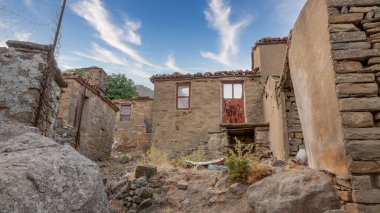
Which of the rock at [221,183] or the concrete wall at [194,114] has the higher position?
the concrete wall at [194,114]

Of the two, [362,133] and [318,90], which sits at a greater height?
[318,90]

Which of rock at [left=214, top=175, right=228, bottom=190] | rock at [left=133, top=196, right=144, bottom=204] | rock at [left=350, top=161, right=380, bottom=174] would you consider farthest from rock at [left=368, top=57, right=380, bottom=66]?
rock at [left=133, top=196, right=144, bottom=204]

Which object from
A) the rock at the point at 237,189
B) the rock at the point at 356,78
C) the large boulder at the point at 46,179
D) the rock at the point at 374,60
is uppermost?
the rock at the point at 374,60

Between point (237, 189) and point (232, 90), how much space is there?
950 cm

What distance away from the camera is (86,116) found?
11297mm

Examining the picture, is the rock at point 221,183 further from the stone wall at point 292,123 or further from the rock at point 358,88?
the rock at point 358,88

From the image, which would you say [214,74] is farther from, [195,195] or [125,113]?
[195,195]

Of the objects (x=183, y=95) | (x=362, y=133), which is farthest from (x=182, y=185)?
(x=183, y=95)

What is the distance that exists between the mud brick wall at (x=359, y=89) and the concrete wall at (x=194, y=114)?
9.73m

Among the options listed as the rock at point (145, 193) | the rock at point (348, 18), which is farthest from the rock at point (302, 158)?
the rock at point (145, 193)

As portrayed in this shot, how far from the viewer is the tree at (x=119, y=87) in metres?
23.3

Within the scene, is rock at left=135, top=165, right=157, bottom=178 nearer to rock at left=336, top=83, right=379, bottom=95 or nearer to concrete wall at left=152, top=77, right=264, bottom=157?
rock at left=336, top=83, right=379, bottom=95

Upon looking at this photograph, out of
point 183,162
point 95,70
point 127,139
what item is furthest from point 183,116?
point 95,70

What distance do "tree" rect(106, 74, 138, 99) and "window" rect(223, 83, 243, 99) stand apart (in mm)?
12509
